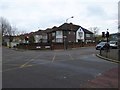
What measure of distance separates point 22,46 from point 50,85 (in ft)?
204

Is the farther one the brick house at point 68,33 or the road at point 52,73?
the brick house at point 68,33

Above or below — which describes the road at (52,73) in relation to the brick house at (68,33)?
below

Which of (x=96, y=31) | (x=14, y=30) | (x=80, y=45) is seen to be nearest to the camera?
(x=80, y=45)

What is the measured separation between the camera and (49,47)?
209ft

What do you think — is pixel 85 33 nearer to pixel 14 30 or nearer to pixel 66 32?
pixel 66 32

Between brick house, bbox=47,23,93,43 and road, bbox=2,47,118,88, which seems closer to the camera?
road, bbox=2,47,118,88

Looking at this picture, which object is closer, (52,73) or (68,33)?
(52,73)

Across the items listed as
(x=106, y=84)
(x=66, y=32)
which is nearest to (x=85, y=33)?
(x=66, y=32)

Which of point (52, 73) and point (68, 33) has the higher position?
point (68, 33)

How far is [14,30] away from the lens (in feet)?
419

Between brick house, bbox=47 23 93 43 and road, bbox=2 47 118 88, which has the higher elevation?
brick house, bbox=47 23 93 43

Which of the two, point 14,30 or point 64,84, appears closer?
point 64,84

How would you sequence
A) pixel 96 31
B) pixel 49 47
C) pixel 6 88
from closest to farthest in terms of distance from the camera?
pixel 6 88 < pixel 49 47 < pixel 96 31

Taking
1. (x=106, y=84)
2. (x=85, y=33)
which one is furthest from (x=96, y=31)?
(x=106, y=84)
